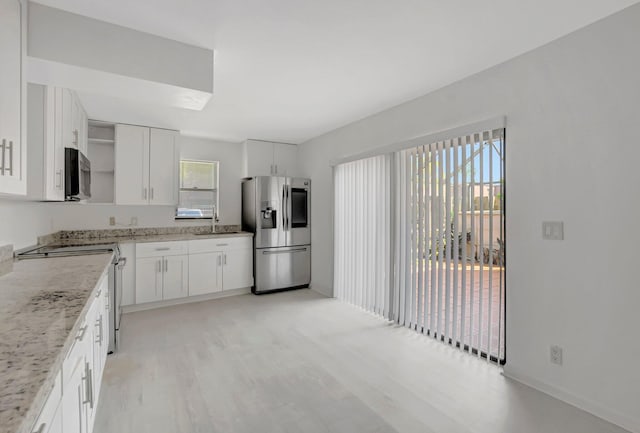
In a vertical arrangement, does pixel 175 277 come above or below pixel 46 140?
below

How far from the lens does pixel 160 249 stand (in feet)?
13.5

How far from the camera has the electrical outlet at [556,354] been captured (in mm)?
2152

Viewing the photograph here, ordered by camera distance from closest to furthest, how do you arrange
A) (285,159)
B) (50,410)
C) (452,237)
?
(50,410), (452,237), (285,159)

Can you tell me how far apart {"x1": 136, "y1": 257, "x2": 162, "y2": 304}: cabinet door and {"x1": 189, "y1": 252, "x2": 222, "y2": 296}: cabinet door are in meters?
0.39

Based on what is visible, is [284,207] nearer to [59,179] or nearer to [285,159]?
[285,159]

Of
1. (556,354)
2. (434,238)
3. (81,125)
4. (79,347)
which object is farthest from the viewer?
(81,125)

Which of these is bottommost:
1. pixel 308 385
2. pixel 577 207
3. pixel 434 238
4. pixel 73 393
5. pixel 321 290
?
pixel 308 385

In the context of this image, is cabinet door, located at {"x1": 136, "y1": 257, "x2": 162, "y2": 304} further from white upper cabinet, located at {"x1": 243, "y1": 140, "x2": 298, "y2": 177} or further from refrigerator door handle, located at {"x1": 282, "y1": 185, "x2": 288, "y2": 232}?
white upper cabinet, located at {"x1": 243, "y1": 140, "x2": 298, "y2": 177}

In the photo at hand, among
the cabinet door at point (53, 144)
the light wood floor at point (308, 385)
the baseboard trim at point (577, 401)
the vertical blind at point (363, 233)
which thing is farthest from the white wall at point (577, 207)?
the cabinet door at point (53, 144)

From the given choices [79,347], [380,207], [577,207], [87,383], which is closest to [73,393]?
[79,347]

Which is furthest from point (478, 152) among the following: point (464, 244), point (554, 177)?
point (464, 244)

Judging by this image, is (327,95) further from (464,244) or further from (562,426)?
(562,426)

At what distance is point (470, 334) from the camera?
2721 mm

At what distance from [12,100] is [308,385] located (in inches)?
94.5
